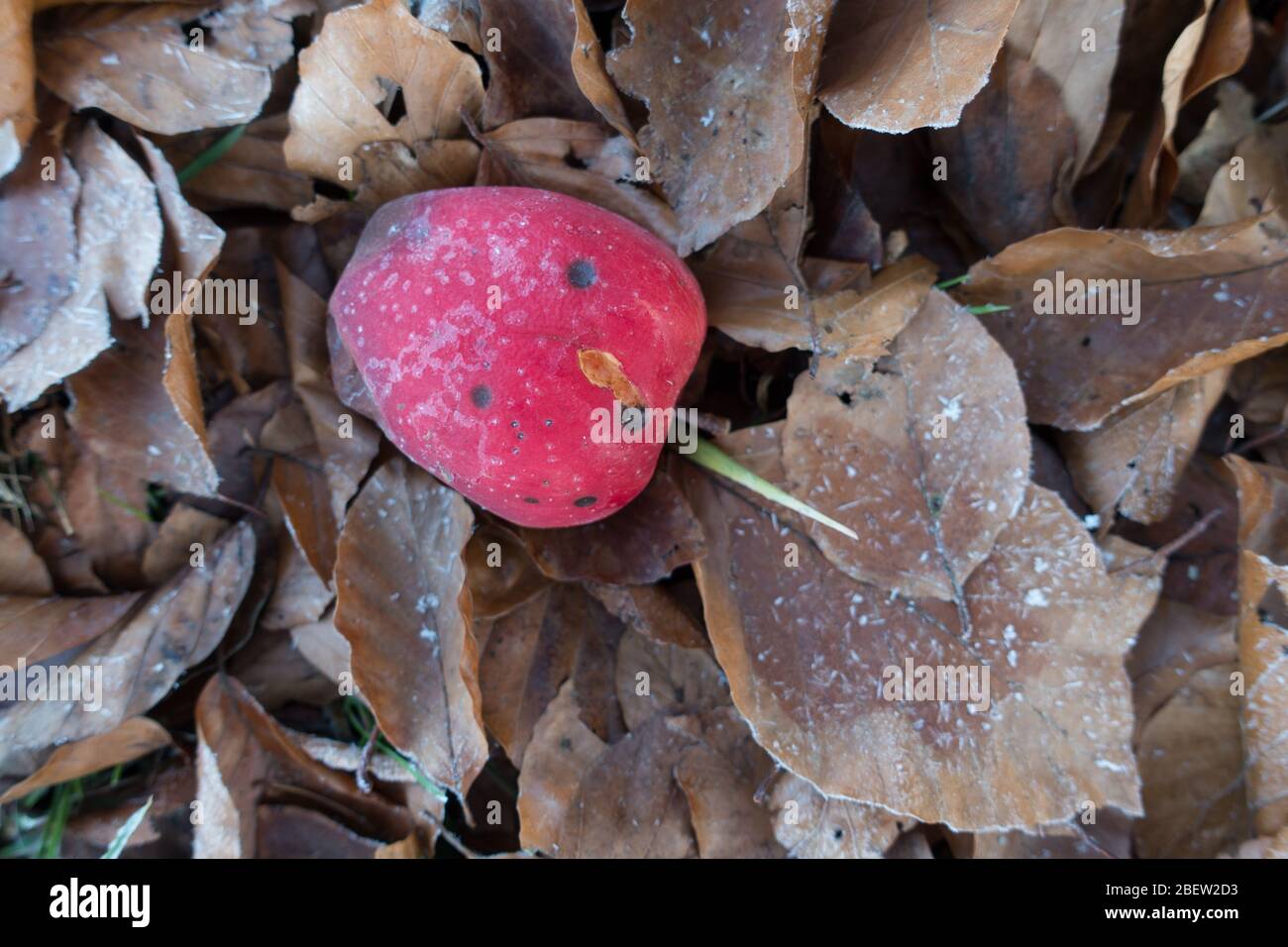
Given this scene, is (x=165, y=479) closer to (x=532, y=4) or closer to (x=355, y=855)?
(x=355, y=855)

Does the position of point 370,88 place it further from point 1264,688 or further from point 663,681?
point 1264,688

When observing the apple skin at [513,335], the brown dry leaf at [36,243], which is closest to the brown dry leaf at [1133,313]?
the apple skin at [513,335]

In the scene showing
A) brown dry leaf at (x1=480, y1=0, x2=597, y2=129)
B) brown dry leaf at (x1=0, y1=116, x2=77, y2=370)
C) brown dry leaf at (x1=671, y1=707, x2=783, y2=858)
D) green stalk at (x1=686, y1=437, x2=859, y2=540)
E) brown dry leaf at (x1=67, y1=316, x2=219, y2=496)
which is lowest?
brown dry leaf at (x1=671, y1=707, x2=783, y2=858)

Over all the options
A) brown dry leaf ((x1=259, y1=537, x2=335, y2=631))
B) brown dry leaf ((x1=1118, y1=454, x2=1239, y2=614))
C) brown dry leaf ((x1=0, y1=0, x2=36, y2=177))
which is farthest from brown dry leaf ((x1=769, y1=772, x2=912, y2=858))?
brown dry leaf ((x1=0, y1=0, x2=36, y2=177))

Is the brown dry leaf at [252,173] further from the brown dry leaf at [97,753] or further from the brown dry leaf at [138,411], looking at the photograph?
the brown dry leaf at [97,753]

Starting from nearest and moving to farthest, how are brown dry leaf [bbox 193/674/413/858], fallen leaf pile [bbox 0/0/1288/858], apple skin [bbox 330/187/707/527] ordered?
apple skin [bbox 330/187/707/527] < fallen leaf pile [bbox 0/0/1288/858] < brown dry leaf [bbox 193/674/413/858]

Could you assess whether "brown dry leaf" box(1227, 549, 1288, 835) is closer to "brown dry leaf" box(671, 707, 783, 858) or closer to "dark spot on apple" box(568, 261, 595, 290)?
"brown dry leaf" box(671, 707, 783, 858)
